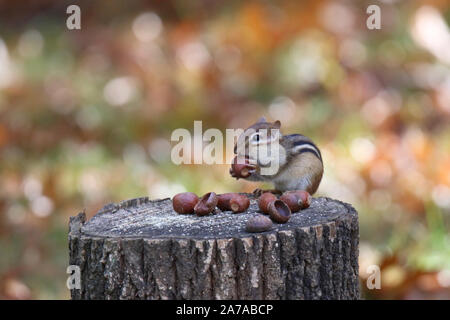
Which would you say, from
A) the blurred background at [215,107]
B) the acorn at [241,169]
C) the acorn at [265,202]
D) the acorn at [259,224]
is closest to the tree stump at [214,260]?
the acorn at [259,224]

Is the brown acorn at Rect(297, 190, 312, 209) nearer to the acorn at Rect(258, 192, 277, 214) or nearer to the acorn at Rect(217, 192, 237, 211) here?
the acorn at Rect(258, 192, 277, 214)

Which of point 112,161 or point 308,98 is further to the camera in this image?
point 308,98

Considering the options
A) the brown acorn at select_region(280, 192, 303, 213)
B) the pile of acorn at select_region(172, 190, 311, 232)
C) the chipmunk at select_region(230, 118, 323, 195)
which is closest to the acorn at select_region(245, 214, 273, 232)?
the pile of acorn at select_region(172, 190, 311, 232)

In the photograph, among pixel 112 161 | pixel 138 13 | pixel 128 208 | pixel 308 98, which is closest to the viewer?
pixel 128 208

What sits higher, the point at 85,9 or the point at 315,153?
the point at 85,9

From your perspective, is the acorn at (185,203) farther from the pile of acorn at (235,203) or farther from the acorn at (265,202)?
the acorn at (265,202)
